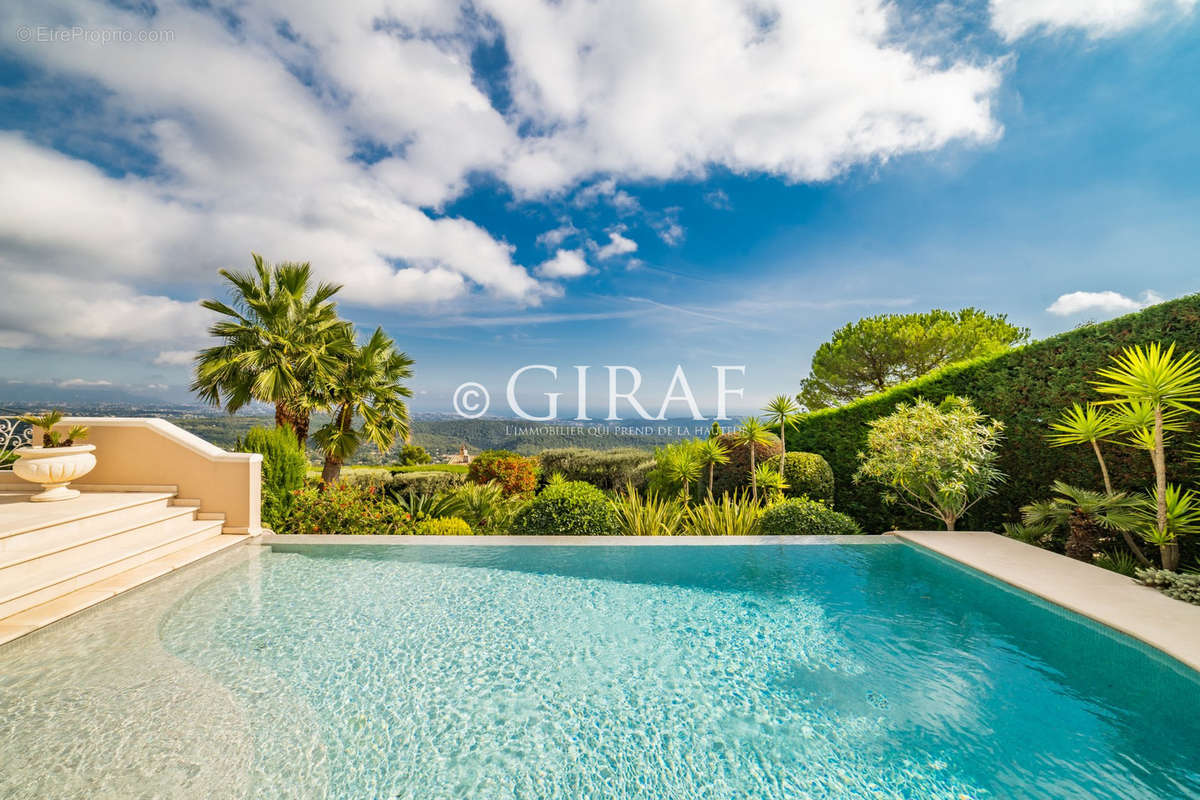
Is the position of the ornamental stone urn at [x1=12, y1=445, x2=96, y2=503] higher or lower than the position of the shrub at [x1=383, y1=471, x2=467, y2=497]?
higher

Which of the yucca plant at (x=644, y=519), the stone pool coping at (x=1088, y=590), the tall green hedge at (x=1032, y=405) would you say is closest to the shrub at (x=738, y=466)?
the tall green hedge at (x=1032, y=405)

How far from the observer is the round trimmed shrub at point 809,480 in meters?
8.77

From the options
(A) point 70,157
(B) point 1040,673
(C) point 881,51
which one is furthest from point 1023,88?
(A) point 70,157

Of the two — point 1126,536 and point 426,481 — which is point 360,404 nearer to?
point 426,481

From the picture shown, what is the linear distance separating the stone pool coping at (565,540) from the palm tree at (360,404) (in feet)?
14.4

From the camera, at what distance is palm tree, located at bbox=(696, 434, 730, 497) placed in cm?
930

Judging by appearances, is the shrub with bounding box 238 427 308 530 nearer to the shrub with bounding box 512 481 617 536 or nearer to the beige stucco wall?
the beige stucco wall

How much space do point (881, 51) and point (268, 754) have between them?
37.7ft

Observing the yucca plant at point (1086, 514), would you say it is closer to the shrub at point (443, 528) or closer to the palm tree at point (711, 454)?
the palm tree at point (711, 454)

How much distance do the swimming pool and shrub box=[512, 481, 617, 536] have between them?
6.64ft

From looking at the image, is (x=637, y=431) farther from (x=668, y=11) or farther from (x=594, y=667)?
(x=594, y=667)

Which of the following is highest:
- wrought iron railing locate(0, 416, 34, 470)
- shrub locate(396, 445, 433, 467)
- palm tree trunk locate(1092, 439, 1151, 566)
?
wrought iron railing locate(0, 416, 34, 470)

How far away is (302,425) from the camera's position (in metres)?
10.4

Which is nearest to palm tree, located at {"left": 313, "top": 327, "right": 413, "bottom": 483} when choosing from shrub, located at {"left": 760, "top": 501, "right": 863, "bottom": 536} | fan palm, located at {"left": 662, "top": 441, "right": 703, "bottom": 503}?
fan palm, located at {"left": 662, "top": 441, "right": 703, "bottom": 503}
